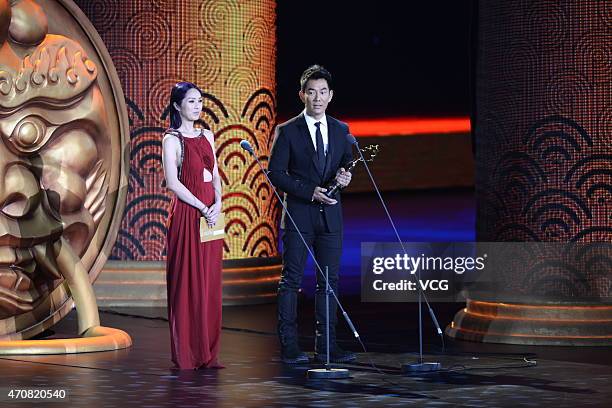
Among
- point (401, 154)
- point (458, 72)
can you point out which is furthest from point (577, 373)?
point (401, 154)

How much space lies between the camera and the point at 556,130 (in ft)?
27.3

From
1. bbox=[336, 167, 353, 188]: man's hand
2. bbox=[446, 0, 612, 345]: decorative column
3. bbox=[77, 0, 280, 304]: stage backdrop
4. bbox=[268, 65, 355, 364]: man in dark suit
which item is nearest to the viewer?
bbox=[336, 167, 353, 188]: man's hand

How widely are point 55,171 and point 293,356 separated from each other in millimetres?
1608

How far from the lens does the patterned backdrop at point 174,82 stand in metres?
10.5

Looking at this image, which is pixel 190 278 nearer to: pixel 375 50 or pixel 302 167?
pixel 302 167

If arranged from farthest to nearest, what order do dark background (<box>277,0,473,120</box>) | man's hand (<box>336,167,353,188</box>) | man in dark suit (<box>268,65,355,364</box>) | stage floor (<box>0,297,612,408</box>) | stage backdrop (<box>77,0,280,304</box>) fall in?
dark background (<box>277,0,473,120</box>) < stage backdrop (<box>77,0,280,304</box>) < man in dark suit (<box>268,65,355,364</box>) < man's hand (<box>336,167,353,188</box>) < stage floor (<box>0,297,612,408</box>)

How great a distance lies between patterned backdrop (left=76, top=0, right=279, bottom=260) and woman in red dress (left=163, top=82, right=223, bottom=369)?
3456 millimetres

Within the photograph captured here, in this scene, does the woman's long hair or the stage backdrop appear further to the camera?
the stage backdrop

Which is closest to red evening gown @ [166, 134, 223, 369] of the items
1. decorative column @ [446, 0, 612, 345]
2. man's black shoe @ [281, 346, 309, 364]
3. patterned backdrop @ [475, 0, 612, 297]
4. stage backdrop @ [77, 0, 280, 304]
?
man's black shoe @ [281, 346, 309, 364]

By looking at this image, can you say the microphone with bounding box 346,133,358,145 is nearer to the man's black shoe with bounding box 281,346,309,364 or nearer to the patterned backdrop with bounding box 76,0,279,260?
the man's black shoe with bounding box 281,346,309,364

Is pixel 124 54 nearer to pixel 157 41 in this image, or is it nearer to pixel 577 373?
pixel 157 41

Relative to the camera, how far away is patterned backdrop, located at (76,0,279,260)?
34.3ft

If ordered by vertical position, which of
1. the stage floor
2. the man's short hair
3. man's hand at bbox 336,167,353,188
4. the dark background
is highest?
the dark background

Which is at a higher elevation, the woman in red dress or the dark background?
the dark background
